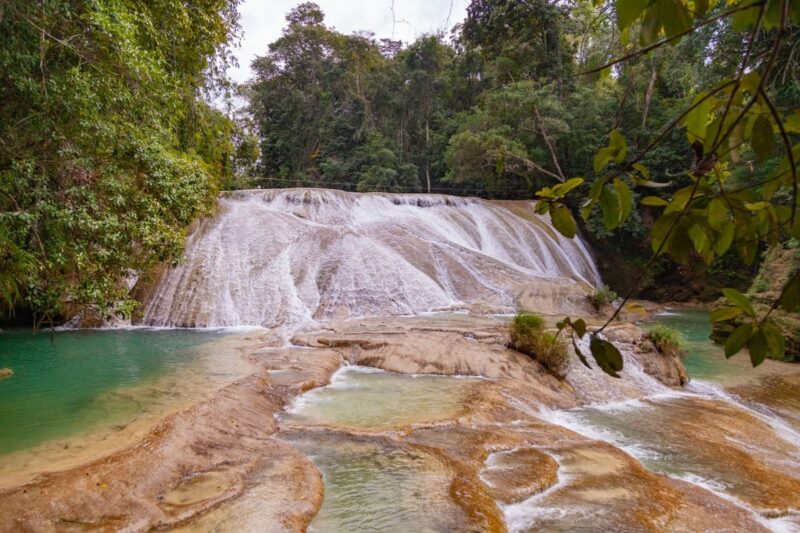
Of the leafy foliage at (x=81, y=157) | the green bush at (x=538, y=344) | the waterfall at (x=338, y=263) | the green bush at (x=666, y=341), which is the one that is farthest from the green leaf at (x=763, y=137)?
the waterfall at (x=338, y=263)

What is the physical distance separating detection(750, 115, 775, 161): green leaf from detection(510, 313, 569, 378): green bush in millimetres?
6599

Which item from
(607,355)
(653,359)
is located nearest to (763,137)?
(607,355)

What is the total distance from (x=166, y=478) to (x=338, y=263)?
9.92 meters

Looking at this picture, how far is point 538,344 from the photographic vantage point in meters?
7.84

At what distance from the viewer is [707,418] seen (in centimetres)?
605

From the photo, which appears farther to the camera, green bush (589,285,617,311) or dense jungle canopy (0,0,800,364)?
green bush (589,285,617,311)

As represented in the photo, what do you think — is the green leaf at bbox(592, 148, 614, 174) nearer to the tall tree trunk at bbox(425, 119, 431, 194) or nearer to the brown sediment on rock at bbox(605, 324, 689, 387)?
the brown sediment on rock at bbox(605, 324, 689, 387)

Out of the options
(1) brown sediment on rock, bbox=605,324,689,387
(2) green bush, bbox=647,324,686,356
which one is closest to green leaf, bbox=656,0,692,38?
(1) brown sediment on rock, bbox=605,324,689,387

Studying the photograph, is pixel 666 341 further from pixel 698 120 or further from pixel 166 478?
pixel 698 120

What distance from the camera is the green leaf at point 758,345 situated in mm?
976

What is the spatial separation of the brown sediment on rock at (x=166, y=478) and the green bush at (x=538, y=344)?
165 inches

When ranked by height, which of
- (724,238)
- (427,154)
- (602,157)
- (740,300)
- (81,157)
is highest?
(427,154)

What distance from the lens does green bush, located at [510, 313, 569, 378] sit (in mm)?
7555

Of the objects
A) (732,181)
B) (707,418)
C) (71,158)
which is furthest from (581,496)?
(732,181)
